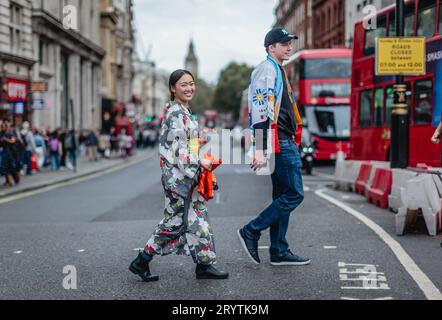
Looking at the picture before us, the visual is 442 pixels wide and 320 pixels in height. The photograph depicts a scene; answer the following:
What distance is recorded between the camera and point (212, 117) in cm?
11500

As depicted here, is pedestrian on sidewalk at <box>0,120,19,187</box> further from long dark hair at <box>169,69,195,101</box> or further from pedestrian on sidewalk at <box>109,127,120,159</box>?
pedestrian on sidewalk at <box>109,127,120,159</box>

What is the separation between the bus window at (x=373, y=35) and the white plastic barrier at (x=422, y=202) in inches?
347

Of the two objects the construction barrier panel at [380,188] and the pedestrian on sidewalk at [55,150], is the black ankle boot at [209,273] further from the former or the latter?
the pedestrian on sidewalk at [55,150]

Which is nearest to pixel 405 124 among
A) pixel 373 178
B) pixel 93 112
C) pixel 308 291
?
pixel 373 178

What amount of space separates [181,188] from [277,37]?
157 centimetres

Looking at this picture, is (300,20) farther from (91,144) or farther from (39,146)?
(39,146)

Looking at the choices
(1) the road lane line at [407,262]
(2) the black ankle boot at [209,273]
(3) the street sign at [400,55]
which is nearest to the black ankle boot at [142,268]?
(2) the black ankle boot at [209,273]

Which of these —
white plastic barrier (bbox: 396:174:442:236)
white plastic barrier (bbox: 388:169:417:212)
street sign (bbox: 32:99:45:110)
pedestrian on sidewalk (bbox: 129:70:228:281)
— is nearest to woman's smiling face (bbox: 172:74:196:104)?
pedestrian on sidewalk (bbox: 129:70:228:281)

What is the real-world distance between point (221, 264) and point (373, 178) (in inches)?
266

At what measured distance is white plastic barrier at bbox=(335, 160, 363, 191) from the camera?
1410 centimetres

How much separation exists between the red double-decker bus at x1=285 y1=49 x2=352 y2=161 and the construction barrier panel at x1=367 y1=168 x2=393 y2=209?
1362cm

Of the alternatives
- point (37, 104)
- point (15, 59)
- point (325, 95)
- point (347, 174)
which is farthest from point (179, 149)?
point (15, 59)

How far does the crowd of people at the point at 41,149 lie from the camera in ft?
57.5
